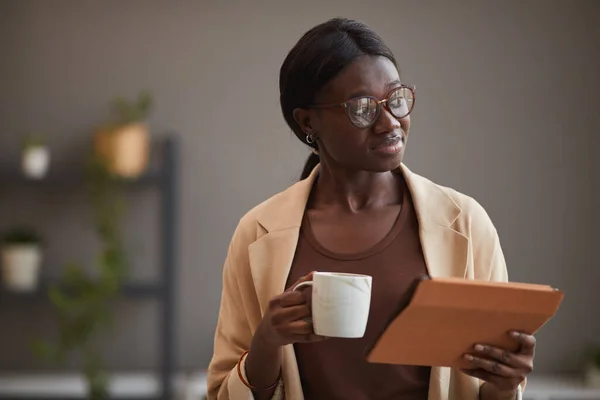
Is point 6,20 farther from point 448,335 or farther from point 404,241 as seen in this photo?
point 448,335

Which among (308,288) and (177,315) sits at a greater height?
(308,288)

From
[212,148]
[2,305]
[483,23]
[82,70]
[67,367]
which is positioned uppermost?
[483,23]

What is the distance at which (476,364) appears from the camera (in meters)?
1.18

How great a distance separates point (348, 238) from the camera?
57.4 inches

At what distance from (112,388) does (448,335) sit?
296cm

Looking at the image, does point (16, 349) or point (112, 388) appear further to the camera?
point (16, 349)

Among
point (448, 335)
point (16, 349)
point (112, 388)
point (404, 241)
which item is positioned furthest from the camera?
point (16, 349)

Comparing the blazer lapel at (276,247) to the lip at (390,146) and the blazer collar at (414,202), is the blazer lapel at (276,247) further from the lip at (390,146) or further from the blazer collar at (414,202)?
the lip at (390,146)

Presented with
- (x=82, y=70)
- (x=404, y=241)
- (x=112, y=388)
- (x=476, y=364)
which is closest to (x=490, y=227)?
(x=404, y=241)

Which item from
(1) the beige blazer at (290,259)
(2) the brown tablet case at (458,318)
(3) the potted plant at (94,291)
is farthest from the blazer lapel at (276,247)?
(3) the potted plant at (94,291)

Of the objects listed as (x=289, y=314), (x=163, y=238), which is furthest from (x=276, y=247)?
(x=163, y=238)

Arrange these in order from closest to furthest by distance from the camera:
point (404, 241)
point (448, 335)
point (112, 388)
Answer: point (448, 335) → point (404, 241) → point (112, 388)

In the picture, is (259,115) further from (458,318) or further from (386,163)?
(458,318)

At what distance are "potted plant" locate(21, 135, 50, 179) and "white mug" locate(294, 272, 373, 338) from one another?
307 cm
